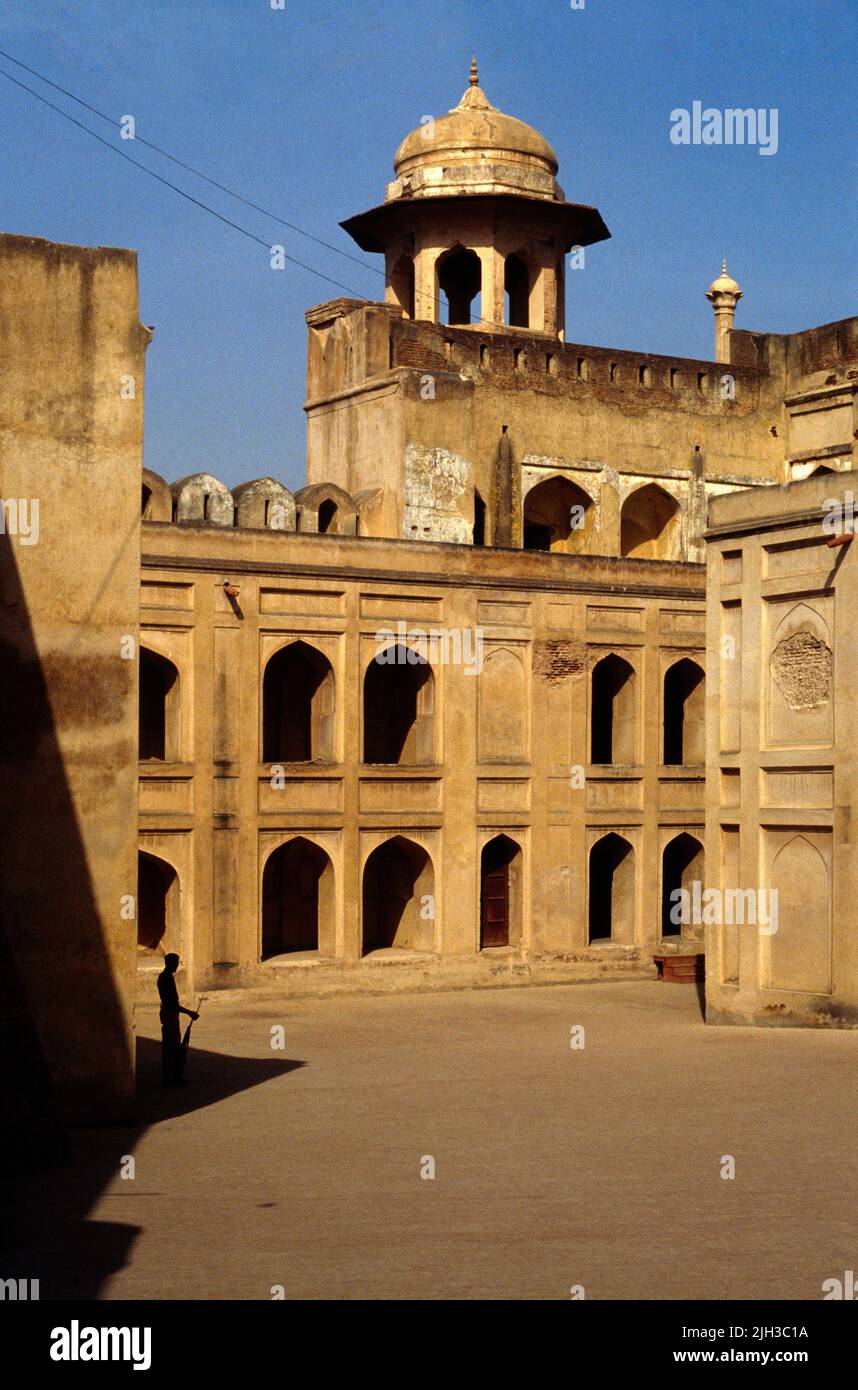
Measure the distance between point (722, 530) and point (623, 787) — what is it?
26.5 feet

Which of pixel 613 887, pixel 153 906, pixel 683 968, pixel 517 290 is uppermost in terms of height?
pixel 517 290

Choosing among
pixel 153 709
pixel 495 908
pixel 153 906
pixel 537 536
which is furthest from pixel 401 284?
pixel 153 906

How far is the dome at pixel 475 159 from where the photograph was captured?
3322 centimetres

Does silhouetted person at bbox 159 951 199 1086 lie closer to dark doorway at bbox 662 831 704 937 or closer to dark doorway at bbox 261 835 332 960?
dark doorway at bbox 261 835 332 960

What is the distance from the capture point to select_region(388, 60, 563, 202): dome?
109 ft

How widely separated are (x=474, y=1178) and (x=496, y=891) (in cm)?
1570

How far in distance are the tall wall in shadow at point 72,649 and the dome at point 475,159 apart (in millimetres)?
19397

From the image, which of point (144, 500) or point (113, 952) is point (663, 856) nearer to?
point (144, 500)

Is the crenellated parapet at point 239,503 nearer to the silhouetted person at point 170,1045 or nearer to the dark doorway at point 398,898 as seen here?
the dark doorway at point 398,898

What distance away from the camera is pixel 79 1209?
10.7 meters

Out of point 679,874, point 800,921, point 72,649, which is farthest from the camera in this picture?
point 679,874

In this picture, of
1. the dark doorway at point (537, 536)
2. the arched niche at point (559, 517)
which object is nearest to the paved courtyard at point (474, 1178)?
the arched niche at point (559, 517)

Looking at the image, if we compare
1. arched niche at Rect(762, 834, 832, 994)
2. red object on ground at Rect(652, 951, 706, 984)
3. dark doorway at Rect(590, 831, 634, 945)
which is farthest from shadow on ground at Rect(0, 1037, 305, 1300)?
dark doorway at Rect(590, 831, 634, 945)

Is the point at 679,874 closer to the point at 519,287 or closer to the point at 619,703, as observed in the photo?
the point at 619,703
